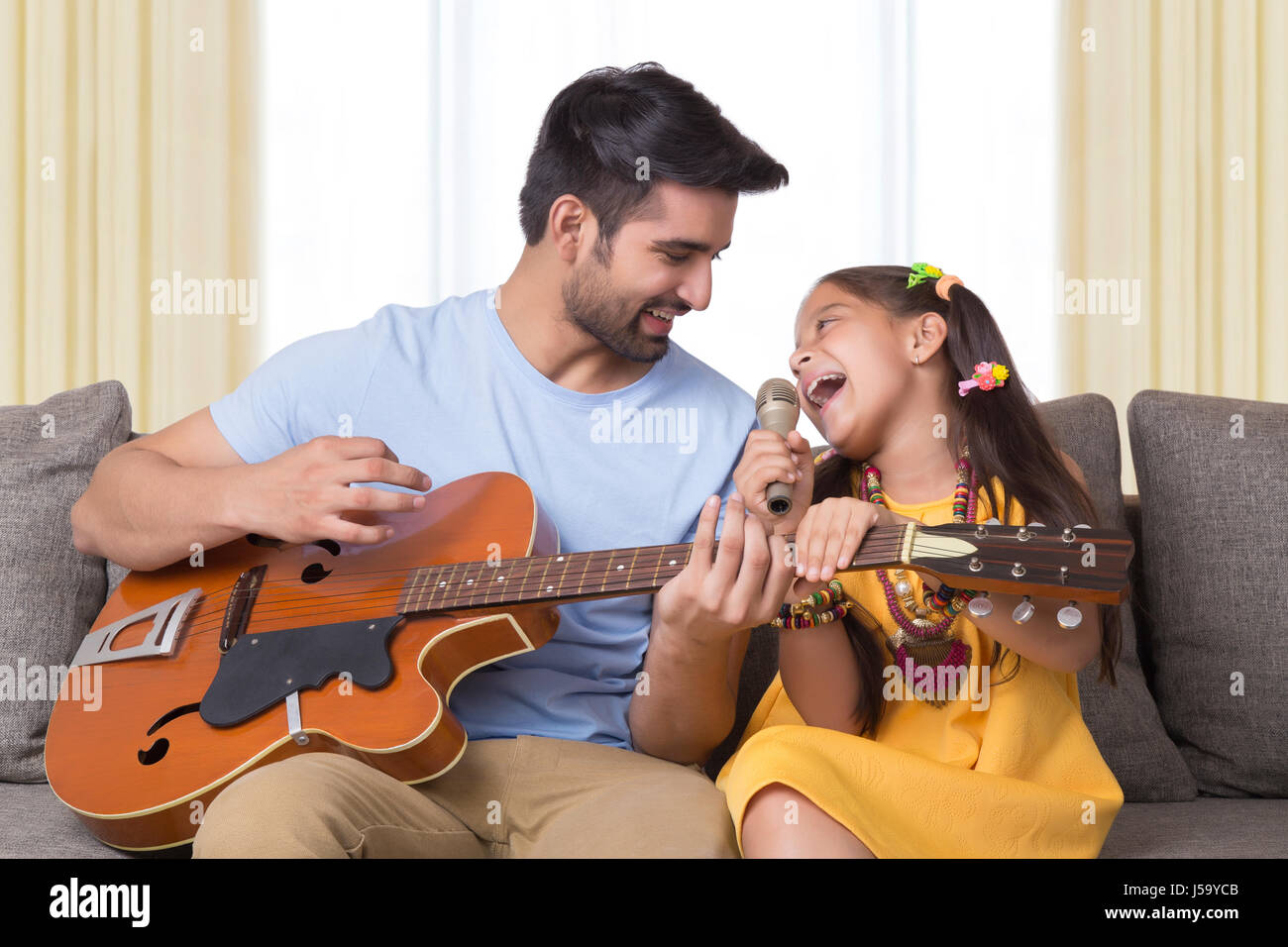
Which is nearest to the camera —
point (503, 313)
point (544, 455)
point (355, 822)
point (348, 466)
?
point (355, 822)

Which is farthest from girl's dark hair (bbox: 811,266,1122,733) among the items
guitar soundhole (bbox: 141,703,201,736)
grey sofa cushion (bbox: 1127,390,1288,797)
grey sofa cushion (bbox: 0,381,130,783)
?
grey sofa cushion (bbox: 0,381,130,783)

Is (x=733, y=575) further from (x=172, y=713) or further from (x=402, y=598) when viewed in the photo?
(x=172, y=713)

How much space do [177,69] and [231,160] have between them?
10.7 inches

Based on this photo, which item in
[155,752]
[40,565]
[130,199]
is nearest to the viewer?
[155,752]

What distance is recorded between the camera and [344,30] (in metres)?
3.03

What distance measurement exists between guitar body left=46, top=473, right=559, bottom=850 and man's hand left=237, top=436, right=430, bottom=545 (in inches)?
2.6

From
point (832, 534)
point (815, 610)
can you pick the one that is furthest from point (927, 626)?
point (832, 534)

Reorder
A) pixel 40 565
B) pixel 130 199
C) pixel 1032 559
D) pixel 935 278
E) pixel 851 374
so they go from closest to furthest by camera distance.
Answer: pixel 1032 559 → pixel 851 374 → pixel 935 278 → pixel 40 565 → pixel 130 199

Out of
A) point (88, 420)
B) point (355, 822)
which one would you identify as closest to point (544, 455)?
point (355, 822)

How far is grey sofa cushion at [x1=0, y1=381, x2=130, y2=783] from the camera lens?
1588 millimetres

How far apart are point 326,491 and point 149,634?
0.29m

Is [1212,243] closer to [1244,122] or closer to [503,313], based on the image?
[1244,122]

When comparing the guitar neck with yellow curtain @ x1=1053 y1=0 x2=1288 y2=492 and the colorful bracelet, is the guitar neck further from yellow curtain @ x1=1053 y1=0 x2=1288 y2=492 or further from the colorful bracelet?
yellow curtain @ x1=1053 y1=0 x2=1288 y2=492

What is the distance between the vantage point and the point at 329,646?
51.2 inches
